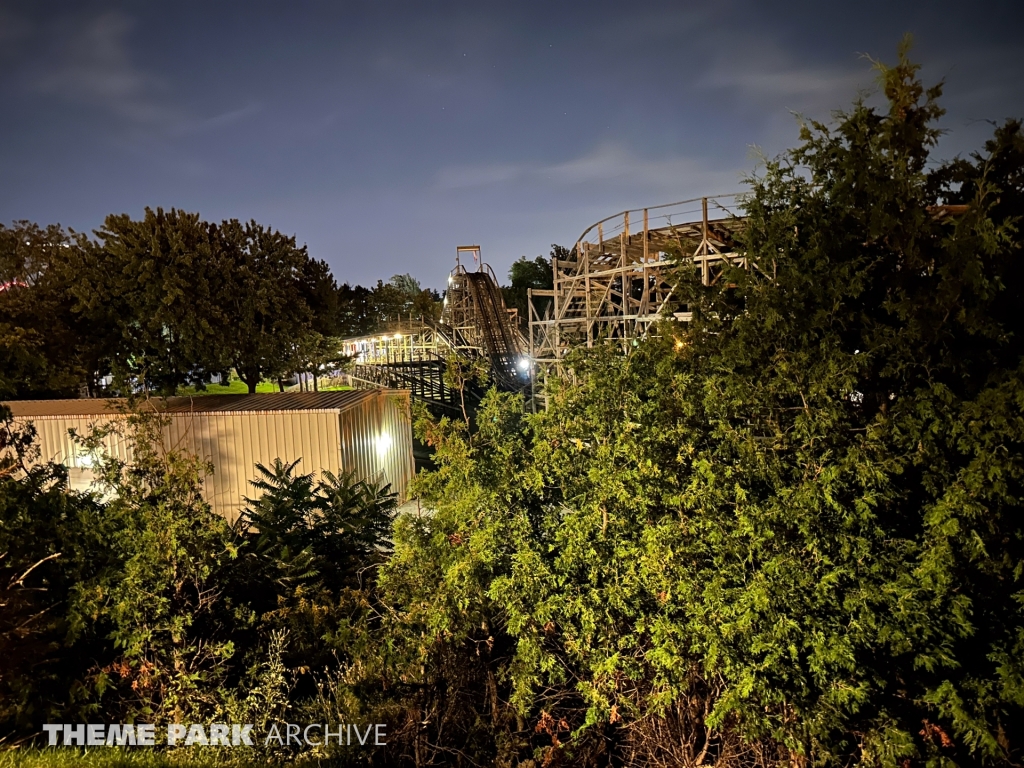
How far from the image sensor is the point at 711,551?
5258 millimetres

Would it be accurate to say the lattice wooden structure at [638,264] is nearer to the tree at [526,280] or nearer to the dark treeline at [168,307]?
the dark treeline at [168,307]

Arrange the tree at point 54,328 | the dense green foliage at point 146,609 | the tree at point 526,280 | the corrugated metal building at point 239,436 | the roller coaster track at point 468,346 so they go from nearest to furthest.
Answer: the dense green foliage at point 146,609, the corrugated metal building at point 239,436, the tree at point 54,328, the roller coaster track at point 468,346, the tree at point 526,280

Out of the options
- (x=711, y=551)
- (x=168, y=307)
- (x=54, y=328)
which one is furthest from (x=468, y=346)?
(x=711, y=551)

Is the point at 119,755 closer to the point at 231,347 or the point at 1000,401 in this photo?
the point at 1000,401

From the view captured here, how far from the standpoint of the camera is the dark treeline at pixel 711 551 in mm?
5055

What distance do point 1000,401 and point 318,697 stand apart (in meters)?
6.82

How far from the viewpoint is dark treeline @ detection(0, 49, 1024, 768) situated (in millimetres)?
5055

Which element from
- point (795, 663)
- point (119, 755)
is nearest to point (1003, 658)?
point (795, 663)

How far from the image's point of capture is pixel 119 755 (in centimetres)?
519

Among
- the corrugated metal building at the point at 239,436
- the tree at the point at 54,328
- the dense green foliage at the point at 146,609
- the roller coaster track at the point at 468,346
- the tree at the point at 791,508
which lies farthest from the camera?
the roller coaster track at the point at 468,346

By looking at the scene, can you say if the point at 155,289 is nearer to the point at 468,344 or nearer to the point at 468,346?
the point at 468,346

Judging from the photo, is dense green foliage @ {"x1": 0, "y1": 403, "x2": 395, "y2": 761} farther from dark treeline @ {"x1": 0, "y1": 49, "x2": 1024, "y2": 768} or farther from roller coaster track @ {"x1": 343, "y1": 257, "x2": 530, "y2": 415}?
roller coaster track @ {"x1": 343, "y1": 257, "x2": 530, "y2": 415}

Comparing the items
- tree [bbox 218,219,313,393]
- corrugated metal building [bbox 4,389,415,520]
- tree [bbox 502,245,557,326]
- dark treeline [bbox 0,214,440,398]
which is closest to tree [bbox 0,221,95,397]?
dark treeline [bbox 0,214,440,398]

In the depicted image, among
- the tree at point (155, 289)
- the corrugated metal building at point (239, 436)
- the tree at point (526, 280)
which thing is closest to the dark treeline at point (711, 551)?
the corrugated metal building at point (239, 436)
